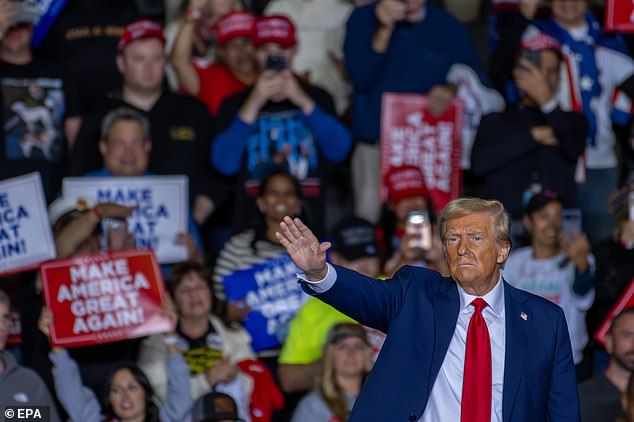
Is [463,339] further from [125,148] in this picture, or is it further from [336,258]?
[125,148]

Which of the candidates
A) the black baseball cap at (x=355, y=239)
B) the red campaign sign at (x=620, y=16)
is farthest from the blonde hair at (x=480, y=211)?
the red campaign sign at (x=620, y=16)

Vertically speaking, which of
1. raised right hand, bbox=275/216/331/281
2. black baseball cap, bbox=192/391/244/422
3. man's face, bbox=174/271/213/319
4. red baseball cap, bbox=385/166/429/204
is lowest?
black baseball cap, bbox=192/391/244/422

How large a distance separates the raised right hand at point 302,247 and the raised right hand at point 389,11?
4364 mm

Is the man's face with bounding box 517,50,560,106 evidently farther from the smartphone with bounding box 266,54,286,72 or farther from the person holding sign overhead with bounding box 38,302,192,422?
the person holding sign overhead with bounding box 38,302,192,422

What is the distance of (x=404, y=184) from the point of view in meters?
8.74

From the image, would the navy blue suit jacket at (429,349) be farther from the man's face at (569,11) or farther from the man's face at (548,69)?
the man's face at (569,11)

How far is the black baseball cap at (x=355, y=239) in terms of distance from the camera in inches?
325

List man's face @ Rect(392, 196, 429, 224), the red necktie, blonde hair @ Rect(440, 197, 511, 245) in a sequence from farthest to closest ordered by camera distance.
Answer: man's face @ Rect(392, 196, 429, 224) → blonde hair @ Rect(440, 197, 511, 245) → the red necktie

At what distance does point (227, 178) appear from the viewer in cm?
898

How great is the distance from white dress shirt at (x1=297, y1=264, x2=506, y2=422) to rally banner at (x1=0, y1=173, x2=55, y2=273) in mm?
3001

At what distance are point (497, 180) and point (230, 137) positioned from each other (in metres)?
1.57

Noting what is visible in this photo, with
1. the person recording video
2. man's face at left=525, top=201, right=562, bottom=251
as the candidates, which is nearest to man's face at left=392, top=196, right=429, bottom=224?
the person recording video

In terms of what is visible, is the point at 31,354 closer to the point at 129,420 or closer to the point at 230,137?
the point at 129,420

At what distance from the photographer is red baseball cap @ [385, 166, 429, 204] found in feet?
28.5
